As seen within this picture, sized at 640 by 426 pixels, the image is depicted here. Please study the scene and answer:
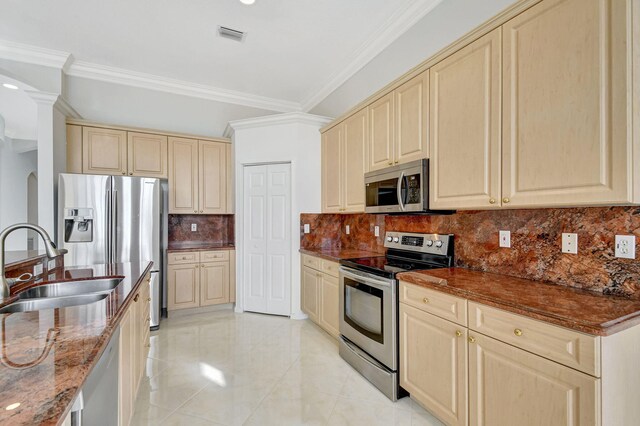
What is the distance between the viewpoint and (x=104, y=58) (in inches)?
137

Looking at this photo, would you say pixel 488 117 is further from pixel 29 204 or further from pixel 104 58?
pixel 29 204

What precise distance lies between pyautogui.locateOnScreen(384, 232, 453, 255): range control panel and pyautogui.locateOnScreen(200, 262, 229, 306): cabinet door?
2.34 meters

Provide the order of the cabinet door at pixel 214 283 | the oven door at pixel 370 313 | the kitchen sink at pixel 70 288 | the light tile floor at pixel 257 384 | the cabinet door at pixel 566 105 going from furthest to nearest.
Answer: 1. the cabinet door at pixel 214 283
2. the oven door at pixel 370 313
3. the light tile floor at pixel 257 384
4. the kitchen sink at pixel 70 288
5. the cabinet door at pixel 566 105

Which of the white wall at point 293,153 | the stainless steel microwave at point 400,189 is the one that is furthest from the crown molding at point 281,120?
the stainless steel microwave at point 400,189

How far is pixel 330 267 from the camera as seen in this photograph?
3.13 m

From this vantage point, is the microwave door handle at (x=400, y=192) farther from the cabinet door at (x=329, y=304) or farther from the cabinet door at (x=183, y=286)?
the cabinet door at (x=183, y=286)

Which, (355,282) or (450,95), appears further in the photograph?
(355,282)

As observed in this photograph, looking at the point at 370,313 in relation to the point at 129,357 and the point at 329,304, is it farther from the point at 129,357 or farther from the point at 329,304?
the point at 129,357

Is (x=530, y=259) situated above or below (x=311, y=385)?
above

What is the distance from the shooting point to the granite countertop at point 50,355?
640 mm

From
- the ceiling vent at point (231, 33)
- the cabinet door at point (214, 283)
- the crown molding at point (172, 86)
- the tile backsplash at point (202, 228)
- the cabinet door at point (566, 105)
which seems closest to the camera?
the cabinet door at point (566, 105)

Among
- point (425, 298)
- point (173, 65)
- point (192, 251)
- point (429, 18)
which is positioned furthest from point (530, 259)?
point (173, 65)

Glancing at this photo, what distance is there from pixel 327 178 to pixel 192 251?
79.5 inches

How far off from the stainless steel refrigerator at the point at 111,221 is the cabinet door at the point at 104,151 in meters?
0.55
